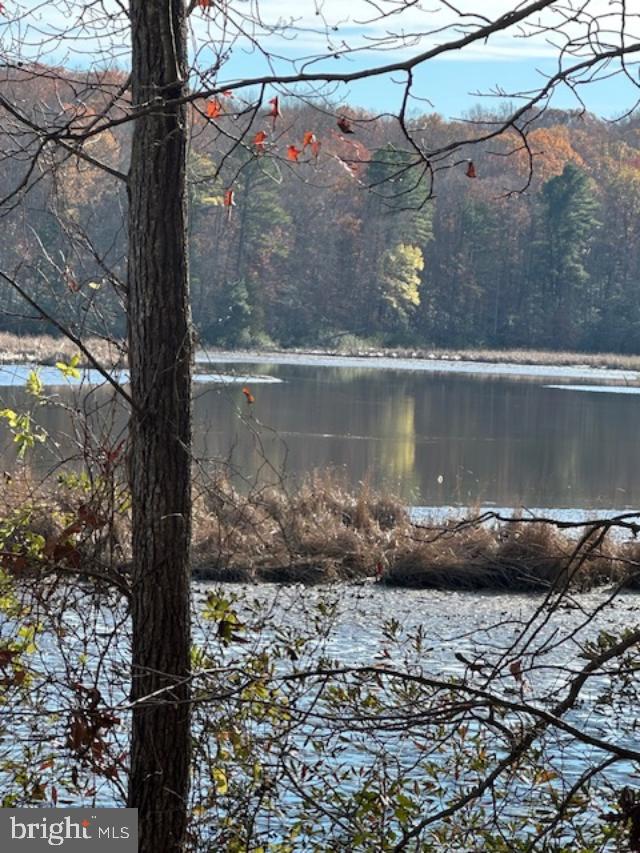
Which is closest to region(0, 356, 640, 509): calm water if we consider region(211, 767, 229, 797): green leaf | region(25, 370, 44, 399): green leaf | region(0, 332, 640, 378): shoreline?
region(25, 370, 44, 399): green leaf

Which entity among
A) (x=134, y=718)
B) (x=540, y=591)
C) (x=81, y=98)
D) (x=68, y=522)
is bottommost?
(x=540, y=591)

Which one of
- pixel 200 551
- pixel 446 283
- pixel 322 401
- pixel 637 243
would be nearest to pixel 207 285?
pixel 446 283

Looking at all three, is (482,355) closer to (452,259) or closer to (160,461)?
(452,259)

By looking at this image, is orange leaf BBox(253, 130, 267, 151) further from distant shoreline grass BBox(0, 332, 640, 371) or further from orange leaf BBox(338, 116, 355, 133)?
distant shoreline grass BBox(0, 332, 640, 371)

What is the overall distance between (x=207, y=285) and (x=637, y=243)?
2630cm

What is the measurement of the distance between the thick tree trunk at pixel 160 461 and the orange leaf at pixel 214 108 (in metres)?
0.17

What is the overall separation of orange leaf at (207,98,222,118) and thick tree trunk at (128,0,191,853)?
17cm

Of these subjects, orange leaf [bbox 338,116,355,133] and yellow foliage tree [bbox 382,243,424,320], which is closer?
orange leaf [bbox 338,116,355,133]

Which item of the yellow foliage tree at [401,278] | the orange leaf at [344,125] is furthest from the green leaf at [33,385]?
the yellow foliage tree at [401,278]

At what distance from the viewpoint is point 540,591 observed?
13039 mm

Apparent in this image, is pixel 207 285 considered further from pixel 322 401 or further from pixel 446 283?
pixel 322 401
